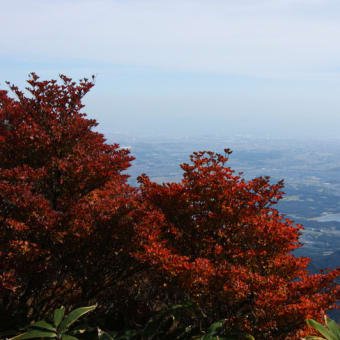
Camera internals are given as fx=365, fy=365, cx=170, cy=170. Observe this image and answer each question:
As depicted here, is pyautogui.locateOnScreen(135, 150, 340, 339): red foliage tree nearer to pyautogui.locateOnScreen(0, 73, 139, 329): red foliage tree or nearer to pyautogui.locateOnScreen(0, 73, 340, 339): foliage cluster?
pyautogui.locateOnScreen(0, 73, 340, 339): foliage cluster

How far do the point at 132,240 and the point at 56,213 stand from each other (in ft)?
5.51

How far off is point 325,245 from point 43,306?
210564mm

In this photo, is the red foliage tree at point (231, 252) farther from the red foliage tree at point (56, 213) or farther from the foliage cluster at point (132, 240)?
the red foliage tree at point (56, 213)

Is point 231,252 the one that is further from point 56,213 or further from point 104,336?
point 56,213

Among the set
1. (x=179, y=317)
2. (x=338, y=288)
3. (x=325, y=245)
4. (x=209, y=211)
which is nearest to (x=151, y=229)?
(x=209, y=211)

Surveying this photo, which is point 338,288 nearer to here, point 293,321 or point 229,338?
point 293,321

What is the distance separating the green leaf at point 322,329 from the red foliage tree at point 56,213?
12.6 feet

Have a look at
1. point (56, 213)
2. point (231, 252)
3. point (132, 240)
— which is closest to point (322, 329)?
point (231, 252)

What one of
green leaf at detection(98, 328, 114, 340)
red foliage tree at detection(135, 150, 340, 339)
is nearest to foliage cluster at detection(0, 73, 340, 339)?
red foliage tree at detection(135, 150, 340, 339)

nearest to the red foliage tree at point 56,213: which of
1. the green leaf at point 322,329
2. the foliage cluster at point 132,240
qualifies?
the foliage cluster at point 132,240

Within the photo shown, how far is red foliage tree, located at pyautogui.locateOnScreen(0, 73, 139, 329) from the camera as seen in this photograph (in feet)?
24.5

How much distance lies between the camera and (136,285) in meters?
10.4

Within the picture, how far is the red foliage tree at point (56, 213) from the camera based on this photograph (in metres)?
7.47

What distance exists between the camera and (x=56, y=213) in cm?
758
